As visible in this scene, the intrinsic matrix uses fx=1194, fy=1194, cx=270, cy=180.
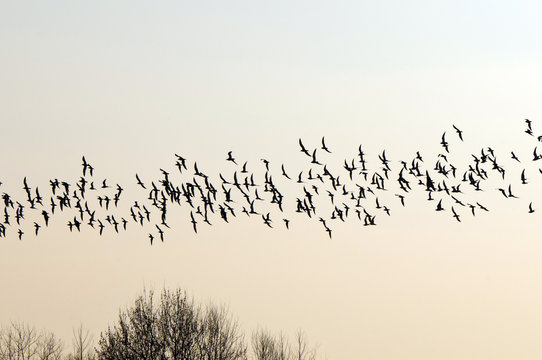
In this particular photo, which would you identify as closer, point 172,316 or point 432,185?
point 432,185

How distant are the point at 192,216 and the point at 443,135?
34.9ft

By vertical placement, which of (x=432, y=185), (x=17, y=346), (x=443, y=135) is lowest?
(x=432, y=185)

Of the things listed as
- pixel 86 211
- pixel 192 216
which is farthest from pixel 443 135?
pixel 86 211

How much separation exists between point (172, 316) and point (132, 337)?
300 centimetres

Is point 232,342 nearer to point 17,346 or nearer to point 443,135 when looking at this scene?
point 17,346

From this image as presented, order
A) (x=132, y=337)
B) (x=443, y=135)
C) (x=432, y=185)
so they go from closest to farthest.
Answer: (x=432, y=185), (x=443, y=135), (x=132, y=337)

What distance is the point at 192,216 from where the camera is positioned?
48.4 m

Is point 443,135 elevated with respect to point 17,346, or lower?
lower

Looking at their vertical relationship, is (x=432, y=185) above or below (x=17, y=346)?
below

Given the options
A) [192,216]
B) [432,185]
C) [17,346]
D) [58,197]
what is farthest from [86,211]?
[17,346]

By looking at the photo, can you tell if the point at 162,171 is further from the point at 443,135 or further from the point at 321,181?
the point at 443,135

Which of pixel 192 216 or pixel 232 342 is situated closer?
pixel 192 216

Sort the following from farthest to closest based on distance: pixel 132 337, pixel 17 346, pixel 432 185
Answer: pixel 17 346
pixel 132 337
pixel 432 185

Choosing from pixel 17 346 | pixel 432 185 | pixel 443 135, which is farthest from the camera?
pixel 17 346
